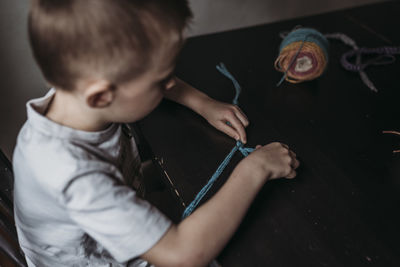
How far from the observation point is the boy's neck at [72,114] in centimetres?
57

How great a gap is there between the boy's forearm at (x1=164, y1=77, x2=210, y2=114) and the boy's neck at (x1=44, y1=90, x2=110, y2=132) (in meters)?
0.22

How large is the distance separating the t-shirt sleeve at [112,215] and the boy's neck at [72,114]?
0.12 metres

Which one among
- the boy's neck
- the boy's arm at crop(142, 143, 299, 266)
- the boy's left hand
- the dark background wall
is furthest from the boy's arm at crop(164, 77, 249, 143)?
the dark background wall

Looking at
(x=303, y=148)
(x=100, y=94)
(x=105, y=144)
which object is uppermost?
(x=100, y=94)

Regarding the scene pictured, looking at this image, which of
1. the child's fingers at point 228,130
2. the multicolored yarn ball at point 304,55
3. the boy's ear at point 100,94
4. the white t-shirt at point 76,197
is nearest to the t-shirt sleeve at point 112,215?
the white t-shirt at point 76,197

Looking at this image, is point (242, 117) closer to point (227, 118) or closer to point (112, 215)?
point (227, 118)

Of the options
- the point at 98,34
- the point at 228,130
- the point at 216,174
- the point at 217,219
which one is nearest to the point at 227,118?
the point at 228,130

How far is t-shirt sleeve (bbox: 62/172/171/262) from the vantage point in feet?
1.62

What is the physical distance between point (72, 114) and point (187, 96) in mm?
272

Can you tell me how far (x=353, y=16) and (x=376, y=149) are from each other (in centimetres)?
60

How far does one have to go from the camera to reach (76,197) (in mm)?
494

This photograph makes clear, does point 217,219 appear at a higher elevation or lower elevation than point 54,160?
lower

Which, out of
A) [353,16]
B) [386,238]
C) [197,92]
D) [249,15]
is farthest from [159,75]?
[249,15]

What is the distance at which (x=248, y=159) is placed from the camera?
623 millimetres
